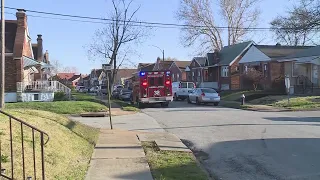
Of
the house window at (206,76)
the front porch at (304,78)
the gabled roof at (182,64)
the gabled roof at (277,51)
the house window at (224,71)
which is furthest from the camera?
the gabled roof at (182,64)

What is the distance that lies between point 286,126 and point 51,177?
38.4 ft

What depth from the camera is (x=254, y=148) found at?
1109 cm

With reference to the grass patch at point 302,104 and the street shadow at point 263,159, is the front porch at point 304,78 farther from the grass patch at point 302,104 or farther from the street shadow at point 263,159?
the street shadow at point 263,159

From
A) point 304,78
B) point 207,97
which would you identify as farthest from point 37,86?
point 304,78

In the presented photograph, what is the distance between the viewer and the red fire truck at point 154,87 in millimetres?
30094

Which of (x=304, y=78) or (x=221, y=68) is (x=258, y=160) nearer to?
(x=304, y=78)

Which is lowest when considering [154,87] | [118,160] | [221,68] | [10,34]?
[118,160]

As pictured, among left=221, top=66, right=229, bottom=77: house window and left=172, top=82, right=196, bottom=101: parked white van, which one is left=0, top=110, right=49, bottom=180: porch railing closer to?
left=172, top=82, right=196, bottom=101: parked white van

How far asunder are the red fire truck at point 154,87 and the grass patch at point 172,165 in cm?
1905

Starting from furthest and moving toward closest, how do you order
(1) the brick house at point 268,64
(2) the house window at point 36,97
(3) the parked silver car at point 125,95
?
(3) the parked silver car at point 125,95
(1) the brick house at point 268,64
(2) the house window at point 36,97

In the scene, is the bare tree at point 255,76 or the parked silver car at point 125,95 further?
the parked silver car at point 125,95

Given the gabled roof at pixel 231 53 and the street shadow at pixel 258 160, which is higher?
the gabled roof at pixel 231 53

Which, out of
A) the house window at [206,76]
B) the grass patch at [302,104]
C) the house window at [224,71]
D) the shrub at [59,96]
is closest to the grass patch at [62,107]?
the shrub at [59,96]

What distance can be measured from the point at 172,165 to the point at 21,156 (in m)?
3.17
